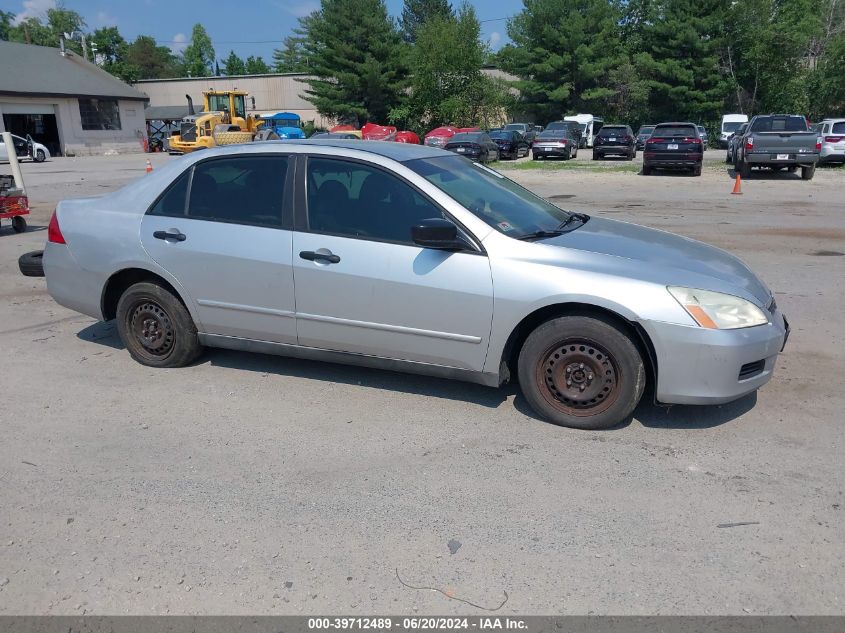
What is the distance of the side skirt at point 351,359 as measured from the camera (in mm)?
4582

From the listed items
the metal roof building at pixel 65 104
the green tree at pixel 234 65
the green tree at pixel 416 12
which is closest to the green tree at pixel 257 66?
the green tree at pixel 234 65

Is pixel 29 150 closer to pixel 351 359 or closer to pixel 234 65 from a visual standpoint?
pixel 351 359

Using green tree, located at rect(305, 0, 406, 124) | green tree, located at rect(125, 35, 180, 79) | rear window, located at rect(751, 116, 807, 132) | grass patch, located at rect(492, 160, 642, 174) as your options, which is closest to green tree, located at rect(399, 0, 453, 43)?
green tree, located at rect(125, 35, 180, 79)

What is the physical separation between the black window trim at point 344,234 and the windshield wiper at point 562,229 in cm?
32

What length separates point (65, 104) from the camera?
49.8 m

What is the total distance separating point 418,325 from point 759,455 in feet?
A: 6.94

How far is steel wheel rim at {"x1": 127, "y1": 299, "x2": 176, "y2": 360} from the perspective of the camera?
17.9ft

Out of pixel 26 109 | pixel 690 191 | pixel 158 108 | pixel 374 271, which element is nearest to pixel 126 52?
pixel 158 108

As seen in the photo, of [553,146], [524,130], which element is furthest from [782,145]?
[524,130]

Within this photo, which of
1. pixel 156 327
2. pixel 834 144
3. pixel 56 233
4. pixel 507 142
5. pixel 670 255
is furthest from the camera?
pixel 507 142

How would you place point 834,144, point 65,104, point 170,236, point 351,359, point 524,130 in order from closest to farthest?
point 351,359
point 170,236
point 834,144
point 524,130
point 65,104

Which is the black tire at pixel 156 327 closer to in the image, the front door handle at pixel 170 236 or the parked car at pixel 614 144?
the front door handle at pixel 170 236

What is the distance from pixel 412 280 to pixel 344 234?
60cm
